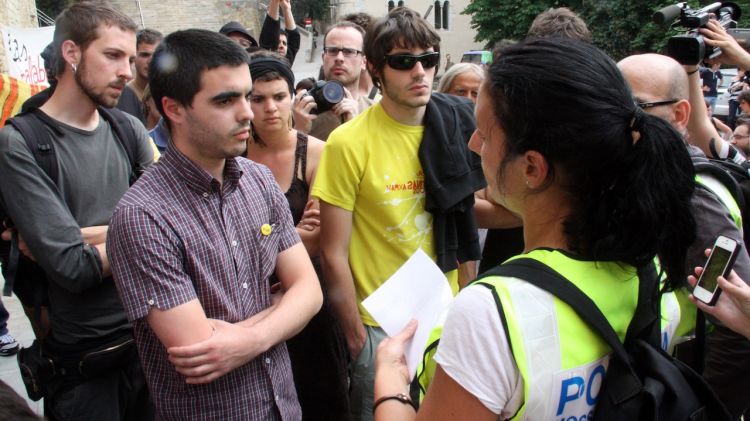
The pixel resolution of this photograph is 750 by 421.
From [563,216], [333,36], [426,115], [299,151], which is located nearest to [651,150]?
[563,216]

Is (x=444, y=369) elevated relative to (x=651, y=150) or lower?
lower

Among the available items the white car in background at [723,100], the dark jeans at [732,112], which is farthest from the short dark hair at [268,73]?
the white car in background at [723,100]

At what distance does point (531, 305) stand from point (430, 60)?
1.79m

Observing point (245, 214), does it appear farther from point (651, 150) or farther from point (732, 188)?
point (732, 188)

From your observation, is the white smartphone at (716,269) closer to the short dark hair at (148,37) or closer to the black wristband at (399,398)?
the black wristband at (399,398)

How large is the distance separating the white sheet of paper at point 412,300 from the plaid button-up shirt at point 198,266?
49 cm

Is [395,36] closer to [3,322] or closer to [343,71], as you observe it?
[343,71]

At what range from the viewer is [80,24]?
95.2 inches

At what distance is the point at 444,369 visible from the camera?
116 centimetres

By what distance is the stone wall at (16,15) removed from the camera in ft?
33.2

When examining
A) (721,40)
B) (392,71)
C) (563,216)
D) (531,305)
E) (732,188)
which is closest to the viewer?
(531,305)

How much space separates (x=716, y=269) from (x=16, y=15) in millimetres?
13789

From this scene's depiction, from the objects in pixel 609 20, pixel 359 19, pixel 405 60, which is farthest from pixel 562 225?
pixel 609 20

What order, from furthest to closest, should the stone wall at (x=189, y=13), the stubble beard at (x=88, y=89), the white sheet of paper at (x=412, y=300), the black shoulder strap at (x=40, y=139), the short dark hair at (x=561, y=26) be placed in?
the stone wall at (x=189, y=13), the short dark hair at (x=561, y=26), the stubble beard at (x=88, y=89), the black shoulder strap at (x=40, y=139), the white sheet of paper at (x=412, y=300)
